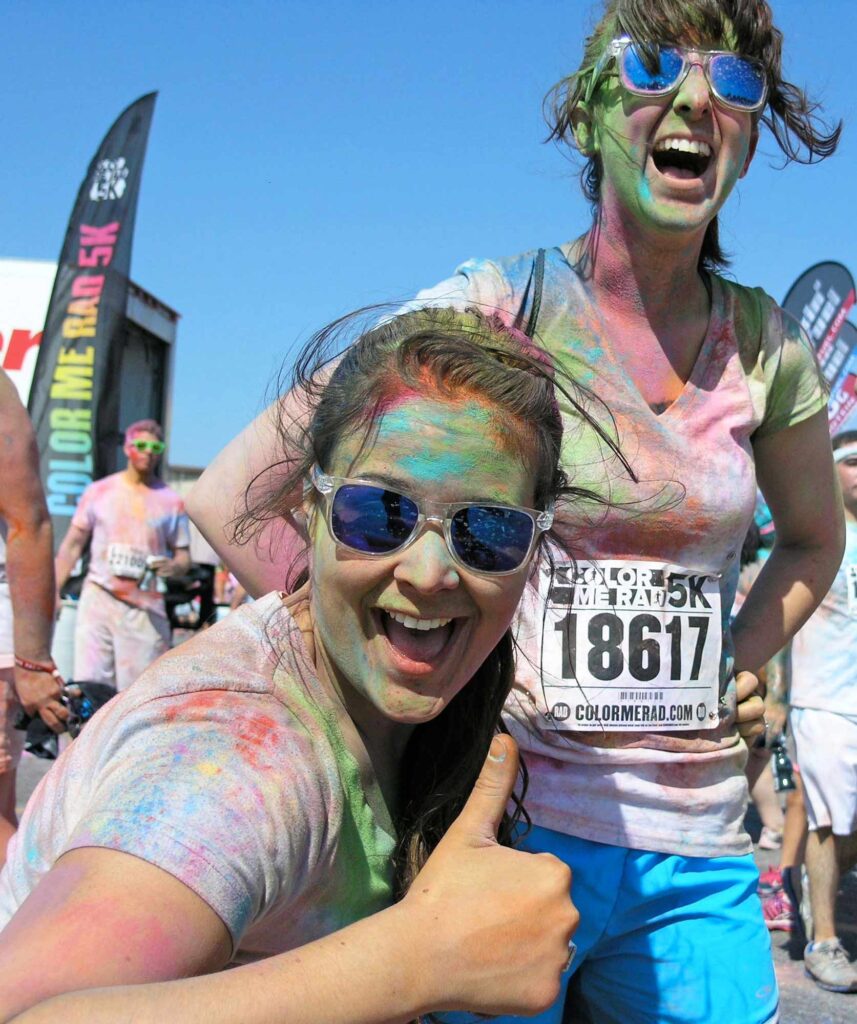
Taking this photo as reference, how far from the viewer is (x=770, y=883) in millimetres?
5695

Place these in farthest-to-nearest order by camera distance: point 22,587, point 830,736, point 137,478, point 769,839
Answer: point 137,478
point 769,839
point 830,736
point 22,587

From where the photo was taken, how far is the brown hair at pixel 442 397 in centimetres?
171

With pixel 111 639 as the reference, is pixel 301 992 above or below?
above

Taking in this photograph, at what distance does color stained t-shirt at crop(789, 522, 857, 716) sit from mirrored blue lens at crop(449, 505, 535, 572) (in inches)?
→ 150

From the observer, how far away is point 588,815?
224cm

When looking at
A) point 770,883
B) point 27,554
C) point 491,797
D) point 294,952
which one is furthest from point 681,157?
point 770,883

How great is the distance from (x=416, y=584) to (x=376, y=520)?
10 cm

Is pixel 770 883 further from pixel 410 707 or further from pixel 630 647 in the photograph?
pixel 410 707

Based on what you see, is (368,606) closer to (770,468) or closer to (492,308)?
(492,308)

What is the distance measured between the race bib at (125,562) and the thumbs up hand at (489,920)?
263 inches

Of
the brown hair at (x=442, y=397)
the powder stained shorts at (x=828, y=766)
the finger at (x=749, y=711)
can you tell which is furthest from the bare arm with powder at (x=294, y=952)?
the powder stained shorts at (x=828, y=766)

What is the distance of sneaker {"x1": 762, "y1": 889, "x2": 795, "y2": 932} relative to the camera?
522cm

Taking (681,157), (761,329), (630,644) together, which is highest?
(681,157)

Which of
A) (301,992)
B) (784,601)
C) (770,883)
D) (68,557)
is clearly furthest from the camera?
(68,557)
